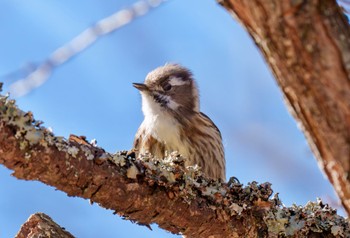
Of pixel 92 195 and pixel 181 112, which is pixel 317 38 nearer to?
pixel 92 195

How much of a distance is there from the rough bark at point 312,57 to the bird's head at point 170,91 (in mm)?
3441

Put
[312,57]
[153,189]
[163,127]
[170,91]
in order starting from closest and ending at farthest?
[312,57]
[153,189]
[163,127]
[170,91]

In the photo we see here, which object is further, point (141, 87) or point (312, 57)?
point (141, 87)

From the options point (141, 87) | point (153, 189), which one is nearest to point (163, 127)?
point (141, 87)

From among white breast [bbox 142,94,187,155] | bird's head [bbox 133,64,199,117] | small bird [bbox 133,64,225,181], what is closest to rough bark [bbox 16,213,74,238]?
small bird [bbox 133,64,225,181]

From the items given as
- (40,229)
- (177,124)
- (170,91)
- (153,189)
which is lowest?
(40,229)

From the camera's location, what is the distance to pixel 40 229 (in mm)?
3053

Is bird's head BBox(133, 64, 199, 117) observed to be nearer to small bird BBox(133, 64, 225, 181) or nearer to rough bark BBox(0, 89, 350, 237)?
small bird BBox(133, 64, 225, 181)

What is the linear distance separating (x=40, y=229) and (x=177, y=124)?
6.83 feet

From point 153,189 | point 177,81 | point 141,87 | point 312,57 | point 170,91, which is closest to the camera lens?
point 312,57

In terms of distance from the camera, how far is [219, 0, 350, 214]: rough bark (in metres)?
1.59

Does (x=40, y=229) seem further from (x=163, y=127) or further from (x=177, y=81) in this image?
(x=177, y=81)

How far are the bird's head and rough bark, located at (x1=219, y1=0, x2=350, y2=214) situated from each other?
11.3 ft

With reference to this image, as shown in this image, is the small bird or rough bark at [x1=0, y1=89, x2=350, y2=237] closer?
rough bark at [x1=0, y1=89, x2=350, y2=237]
